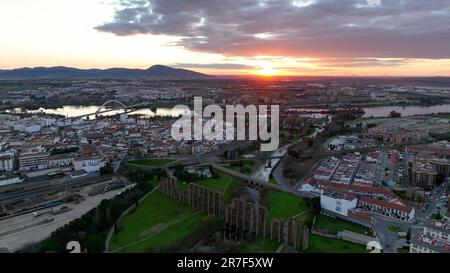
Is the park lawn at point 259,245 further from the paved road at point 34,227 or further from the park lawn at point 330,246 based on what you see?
the paved road at point 34,227

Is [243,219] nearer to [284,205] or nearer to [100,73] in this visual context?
[284,205]

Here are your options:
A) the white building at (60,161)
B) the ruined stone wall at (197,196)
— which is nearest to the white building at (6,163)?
the white building at (60,161)

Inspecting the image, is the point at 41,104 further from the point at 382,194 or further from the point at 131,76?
the point at 131,76

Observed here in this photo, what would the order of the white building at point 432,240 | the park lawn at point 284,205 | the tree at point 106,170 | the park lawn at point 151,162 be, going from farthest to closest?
1. the park lawn at point 151,162
2. the tree at point 106,170
3. the park lawn at point 284,205
4. the white building at point 432,240

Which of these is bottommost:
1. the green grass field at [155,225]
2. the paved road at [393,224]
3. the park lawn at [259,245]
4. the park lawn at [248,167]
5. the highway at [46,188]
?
the park lawn at [259,245]

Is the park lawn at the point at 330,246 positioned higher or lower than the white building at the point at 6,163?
lower
